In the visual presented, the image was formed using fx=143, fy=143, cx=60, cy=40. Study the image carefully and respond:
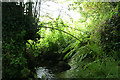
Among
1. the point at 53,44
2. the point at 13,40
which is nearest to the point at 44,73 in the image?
the point at 53,44

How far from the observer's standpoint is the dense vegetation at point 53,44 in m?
2.49

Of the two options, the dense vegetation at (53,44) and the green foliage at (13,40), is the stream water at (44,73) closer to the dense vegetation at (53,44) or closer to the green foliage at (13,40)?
the dense vegetation at (53,44)

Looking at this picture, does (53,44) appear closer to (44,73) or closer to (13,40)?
(44,73)

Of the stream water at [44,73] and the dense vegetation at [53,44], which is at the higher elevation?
the dense vegetation at [53,44]

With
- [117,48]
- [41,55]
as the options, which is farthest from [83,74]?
[41,55]

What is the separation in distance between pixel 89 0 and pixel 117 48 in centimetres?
234

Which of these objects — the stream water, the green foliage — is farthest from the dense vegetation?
the stream water

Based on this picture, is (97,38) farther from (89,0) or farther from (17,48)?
(17,48)

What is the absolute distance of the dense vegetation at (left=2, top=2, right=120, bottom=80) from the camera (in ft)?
8.18

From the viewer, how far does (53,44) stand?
5000 millimetres

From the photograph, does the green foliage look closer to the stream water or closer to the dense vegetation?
the dense vegetation

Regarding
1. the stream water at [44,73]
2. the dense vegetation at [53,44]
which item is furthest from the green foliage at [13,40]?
the stream water at [44,73]

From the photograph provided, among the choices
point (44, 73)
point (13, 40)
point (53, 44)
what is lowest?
point (44, 73)

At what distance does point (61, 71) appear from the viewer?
12.6 feet
